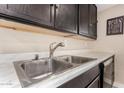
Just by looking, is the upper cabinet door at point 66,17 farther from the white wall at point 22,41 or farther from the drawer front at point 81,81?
the drawer front at point 81,81

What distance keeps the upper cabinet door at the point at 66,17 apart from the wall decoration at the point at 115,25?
1.50 meters

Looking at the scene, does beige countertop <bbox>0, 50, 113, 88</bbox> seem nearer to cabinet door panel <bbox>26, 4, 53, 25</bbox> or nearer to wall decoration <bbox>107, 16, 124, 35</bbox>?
cabinet door panel <bbox>26, 4, 53, 25</bbox>

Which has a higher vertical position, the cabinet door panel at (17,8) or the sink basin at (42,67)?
the cabinet door panel at (17,8)

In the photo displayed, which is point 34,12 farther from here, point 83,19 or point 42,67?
point 83,19

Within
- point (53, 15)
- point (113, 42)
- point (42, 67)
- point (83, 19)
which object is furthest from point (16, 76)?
point (113, 42)

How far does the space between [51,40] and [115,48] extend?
5.81 feet

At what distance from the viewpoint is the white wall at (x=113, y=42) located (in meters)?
2.40

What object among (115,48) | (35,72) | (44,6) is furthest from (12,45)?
(115,48)

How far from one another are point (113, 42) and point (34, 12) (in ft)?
7.37

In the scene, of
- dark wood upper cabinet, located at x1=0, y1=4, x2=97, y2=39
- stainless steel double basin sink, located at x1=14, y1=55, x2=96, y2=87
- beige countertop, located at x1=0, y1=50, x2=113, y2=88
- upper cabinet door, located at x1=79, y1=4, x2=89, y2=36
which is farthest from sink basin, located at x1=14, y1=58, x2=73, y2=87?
upper cabinet door, located at x1=79, y1=4, x2=89, y2=36

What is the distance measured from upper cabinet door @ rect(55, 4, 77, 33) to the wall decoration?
1.50 metres

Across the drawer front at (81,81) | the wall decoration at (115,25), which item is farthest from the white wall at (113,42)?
the drawer front at (81,81)

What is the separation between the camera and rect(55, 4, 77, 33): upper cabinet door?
1159mm

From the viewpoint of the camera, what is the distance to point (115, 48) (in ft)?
8.13
